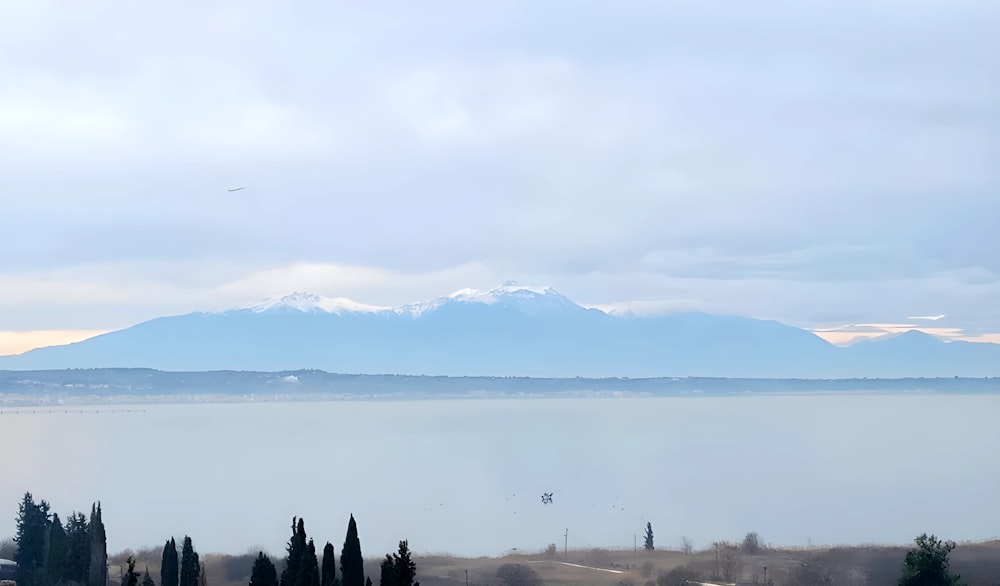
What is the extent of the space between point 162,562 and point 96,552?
15.7ft

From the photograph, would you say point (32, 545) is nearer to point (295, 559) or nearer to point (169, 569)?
point (169, 569)

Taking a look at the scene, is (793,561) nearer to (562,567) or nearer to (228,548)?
(562,567)

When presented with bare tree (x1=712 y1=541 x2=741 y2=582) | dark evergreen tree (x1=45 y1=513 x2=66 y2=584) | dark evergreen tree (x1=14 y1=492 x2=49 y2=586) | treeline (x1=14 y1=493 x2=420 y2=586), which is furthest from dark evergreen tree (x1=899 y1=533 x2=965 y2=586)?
dark evergreen tree (x1=14 y1=492 x2=49 y2=586)

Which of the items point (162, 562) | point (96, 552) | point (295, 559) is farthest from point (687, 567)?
point (96, 552)

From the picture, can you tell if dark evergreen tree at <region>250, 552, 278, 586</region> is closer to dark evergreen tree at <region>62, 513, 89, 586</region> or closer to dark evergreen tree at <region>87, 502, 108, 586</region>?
dark evergreen tree at <region>87, 502, 108, 586</region>

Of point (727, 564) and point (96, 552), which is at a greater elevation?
point (96, 552)

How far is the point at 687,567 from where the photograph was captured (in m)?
94.1

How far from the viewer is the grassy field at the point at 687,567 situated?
89.3m

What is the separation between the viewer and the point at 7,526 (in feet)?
481

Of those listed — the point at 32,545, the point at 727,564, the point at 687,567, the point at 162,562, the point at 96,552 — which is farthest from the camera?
the point at 727,564

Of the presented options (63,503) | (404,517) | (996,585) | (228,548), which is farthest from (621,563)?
(63,503)

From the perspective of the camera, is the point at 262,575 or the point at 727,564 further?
the point at 727,564

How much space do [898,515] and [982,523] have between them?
1326 cm

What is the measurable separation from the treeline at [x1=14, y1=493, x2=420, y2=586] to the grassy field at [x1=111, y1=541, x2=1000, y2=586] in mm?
9200
